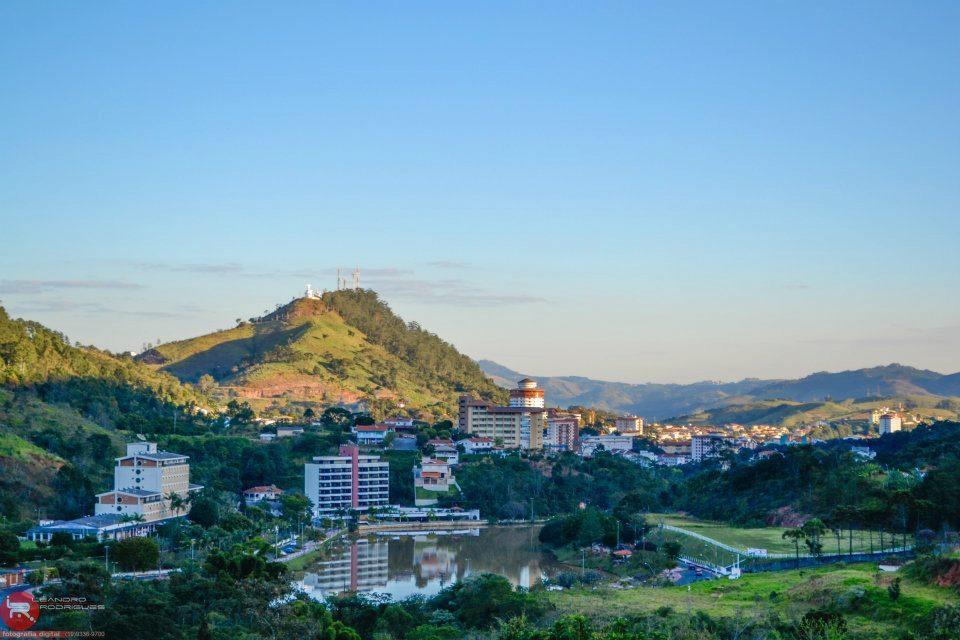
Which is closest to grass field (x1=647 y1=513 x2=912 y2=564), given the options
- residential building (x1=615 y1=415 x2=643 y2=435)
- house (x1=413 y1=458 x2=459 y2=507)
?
house (x1=413 y1=458 x2=459 y2=507)

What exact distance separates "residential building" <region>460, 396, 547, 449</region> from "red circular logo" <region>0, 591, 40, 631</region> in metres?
53.6

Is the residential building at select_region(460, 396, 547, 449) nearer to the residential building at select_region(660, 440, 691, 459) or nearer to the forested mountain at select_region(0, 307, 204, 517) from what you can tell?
the forested mountain at select_region(0, 307, 204, 517)

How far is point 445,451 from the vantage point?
65.0 meters

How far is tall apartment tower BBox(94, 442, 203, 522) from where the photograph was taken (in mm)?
41531

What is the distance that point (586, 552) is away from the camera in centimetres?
4334

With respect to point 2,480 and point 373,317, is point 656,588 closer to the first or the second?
point 2,480

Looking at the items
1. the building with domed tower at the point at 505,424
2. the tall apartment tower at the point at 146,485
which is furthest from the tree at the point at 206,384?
the tall apartment tower at the point at 146,485

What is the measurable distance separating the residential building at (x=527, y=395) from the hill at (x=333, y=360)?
7.03 m

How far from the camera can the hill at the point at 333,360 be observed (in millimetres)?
97062

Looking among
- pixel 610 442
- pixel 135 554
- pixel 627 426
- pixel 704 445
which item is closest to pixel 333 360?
pixel 610 442

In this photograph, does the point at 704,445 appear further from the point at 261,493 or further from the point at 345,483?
the point at 261,493

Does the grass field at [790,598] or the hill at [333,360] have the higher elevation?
the hill at [333,360]

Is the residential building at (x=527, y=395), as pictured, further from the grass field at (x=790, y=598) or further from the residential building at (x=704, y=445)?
the grass field at (x=790, y=598)

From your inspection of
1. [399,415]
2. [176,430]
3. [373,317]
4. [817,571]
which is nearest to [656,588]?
[817,571]
